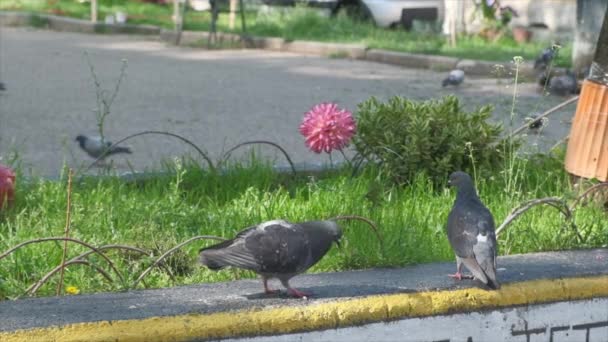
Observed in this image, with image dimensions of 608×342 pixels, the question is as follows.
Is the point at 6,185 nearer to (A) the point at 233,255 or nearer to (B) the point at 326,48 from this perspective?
(A) the point at 233,255

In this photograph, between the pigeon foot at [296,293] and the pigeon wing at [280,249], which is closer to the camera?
the pigeon wing at [280,249]

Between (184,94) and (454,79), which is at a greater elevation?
(454,79)

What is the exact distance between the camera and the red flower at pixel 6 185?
5262 mm

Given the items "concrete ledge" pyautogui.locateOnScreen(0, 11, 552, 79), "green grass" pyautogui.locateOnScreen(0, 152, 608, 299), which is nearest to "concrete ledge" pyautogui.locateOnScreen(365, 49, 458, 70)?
"concrete ledge" pyautogui.locateOnScreen(0, 11, 552, 79)

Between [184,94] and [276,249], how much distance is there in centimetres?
776

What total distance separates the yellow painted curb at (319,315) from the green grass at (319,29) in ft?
30.8

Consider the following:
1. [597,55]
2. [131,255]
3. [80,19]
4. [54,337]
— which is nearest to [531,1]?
[80,19]

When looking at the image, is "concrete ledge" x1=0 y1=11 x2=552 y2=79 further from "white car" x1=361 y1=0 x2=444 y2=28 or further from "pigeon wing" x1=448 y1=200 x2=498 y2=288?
"pigeon wing" x1=448 y1=200 x2=498 y2=288

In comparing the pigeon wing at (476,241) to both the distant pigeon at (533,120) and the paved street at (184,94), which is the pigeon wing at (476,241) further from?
the paved street at (184,94)

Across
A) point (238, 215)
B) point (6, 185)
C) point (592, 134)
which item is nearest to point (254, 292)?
point (238, 215)

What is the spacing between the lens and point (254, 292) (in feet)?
13.1

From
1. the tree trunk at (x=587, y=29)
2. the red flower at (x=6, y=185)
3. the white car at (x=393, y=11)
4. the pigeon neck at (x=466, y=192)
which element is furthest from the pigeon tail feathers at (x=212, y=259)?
the white car at (x=393, y=11)

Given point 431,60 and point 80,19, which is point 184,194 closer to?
point 431,60

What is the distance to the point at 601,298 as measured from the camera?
4199mm
